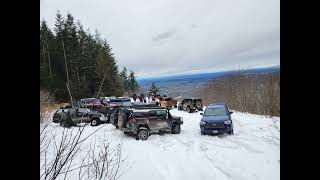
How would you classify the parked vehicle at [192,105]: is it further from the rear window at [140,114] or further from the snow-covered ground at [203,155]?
the rear window at [140,114]

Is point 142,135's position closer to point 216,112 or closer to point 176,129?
point 176,129

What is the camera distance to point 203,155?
44.3ft

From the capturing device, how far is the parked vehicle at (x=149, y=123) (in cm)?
1758

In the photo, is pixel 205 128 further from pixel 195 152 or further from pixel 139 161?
pixel 139 161

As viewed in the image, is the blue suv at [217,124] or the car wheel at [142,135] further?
the blue suv at [217,124]

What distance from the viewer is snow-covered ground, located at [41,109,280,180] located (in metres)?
10.7

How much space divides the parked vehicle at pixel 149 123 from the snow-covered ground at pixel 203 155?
0.41m

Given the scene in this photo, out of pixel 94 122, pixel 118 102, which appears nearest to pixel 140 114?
pixel 94 122

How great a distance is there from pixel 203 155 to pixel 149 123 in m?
5.28

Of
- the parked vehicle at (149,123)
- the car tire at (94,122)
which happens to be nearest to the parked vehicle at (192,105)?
the car tire at (94,122)

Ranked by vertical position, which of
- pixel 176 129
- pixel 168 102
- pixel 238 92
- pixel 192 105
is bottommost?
pixel 176 129

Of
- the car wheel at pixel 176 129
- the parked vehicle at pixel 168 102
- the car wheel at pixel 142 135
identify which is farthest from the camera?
the parked vehicle at pixel 168 102
